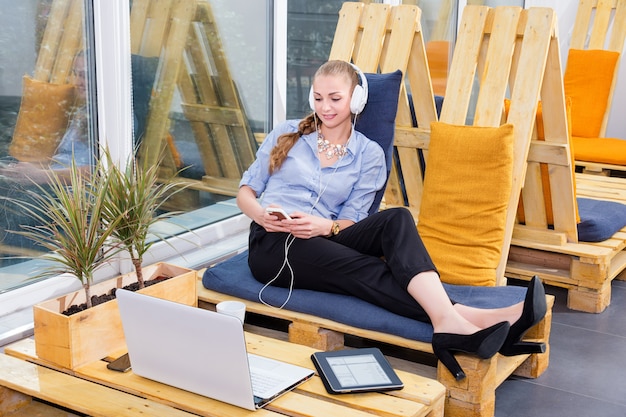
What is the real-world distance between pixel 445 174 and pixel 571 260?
0.84 m

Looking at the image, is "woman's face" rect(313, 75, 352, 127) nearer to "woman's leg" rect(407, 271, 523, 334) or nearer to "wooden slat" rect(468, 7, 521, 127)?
"wooden slat" rect(468, 7, 521, 127)

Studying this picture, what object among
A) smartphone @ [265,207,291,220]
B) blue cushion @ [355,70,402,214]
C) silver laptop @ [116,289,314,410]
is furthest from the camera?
blue cushion @ [355,70,402,214]

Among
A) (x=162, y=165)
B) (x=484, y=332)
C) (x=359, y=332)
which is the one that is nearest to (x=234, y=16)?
(x=162, y=165)

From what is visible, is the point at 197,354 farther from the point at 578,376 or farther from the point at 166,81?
the point at 166,81

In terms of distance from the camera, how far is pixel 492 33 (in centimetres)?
334

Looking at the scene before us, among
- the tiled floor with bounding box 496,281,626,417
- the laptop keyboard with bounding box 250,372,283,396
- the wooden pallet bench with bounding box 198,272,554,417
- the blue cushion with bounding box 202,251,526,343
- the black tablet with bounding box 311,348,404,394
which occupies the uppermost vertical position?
the blue cushion with bounding box 202,251,526,343

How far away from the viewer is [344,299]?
276 centimetres

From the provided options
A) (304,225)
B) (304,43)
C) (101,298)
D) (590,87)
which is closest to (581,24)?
(590,87)

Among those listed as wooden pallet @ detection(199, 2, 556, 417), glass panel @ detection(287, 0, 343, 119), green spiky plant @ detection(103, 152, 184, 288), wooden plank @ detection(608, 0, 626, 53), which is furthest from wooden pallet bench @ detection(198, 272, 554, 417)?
wooden plank @ detection(608, 0, 626, 53)

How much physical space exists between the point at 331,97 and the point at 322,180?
323 mm

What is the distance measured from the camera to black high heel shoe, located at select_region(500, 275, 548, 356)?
238 cm

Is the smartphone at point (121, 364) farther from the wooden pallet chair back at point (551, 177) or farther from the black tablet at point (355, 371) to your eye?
the wooden pallet chair back at point (551, 177)

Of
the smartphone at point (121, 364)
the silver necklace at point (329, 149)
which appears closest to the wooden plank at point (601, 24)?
the silver necklace at point (329, 149)

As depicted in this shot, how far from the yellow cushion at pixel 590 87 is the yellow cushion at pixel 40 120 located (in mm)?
4069
